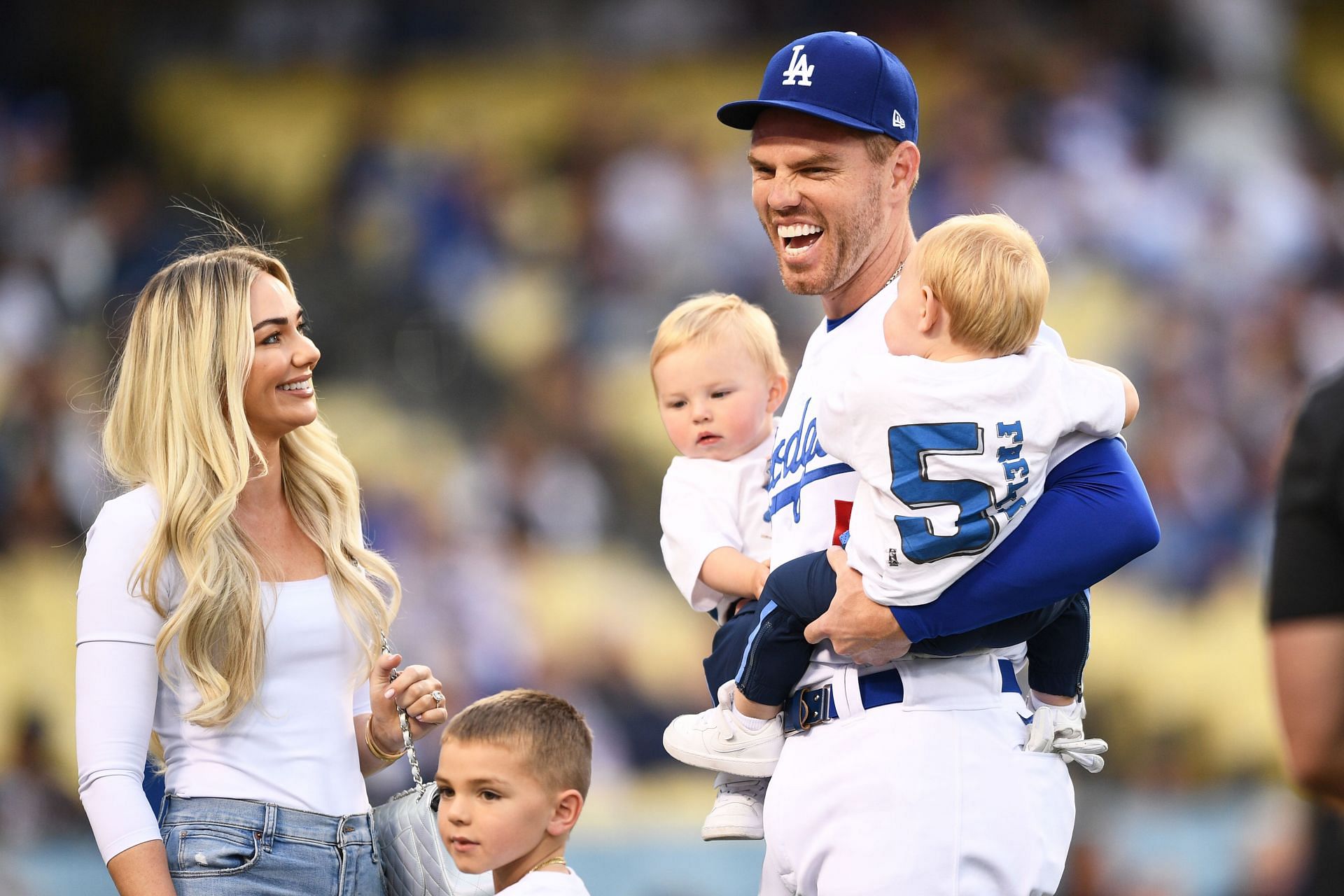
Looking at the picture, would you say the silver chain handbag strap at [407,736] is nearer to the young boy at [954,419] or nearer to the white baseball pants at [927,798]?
the white baseball pants at [927,798]

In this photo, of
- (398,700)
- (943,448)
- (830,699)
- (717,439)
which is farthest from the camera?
(717,439)

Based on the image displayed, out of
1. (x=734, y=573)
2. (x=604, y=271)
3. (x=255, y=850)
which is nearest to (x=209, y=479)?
(x=255, y=850)

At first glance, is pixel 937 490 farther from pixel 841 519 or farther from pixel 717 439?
pixel 717 439

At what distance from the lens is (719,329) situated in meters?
2.87

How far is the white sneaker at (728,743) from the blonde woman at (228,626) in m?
0.47

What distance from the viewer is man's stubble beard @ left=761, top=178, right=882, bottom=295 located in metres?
2.42

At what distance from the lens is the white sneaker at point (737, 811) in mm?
2461

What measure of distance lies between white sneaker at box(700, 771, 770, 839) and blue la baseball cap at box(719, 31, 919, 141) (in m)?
1.18

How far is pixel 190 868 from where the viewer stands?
2.24m

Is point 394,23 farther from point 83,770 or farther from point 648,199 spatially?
point 83,770

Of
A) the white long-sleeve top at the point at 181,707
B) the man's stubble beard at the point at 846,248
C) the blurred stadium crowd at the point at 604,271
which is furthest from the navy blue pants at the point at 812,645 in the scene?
the blurred stadium crowd at the point at 604,271

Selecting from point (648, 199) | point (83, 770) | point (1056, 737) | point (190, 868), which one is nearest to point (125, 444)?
point (83, 770)

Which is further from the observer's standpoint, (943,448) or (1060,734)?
(1060,734)

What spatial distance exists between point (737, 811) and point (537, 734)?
0.38 meters
